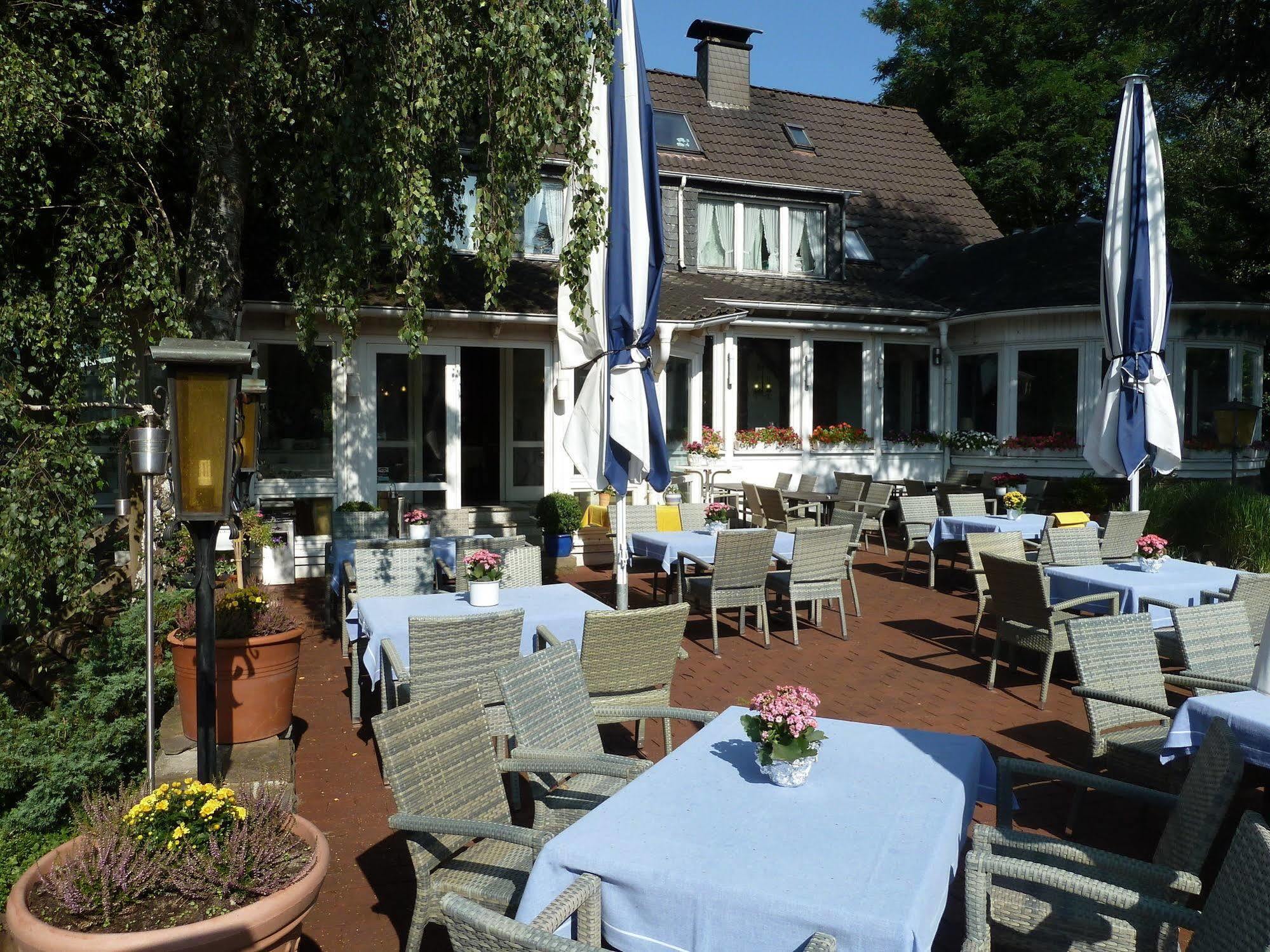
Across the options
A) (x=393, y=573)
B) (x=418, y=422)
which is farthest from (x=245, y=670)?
(x=418, y=422)

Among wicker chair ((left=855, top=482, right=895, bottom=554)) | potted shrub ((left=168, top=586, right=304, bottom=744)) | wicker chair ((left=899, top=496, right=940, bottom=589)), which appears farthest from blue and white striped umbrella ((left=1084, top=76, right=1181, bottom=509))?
potted shrub ((left=168, top=586, right=304, bottom=744))

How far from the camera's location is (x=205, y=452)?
3916 mm

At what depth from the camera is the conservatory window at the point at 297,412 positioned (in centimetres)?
1155

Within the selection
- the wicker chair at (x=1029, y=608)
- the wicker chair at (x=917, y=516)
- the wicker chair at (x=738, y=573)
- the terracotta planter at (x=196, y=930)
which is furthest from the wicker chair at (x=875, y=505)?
the terracotta planter at (x=196, y=930)

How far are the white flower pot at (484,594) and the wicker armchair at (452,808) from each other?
229 centimetres

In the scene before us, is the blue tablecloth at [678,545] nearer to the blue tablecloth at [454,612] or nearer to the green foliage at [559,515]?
the blue tablecloth at [454,612]

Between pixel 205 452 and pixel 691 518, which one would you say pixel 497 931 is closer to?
pixel 205 452

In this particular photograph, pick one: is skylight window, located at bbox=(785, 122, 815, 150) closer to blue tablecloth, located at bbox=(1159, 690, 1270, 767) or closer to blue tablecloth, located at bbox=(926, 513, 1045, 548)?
blue tablecloth, located at bbox=(926, 513, 1045, 548)

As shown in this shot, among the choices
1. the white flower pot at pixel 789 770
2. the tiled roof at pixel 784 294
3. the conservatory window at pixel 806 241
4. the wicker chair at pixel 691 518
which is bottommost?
the white flower pot at pixel 789 770

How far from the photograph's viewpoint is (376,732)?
9.65ft

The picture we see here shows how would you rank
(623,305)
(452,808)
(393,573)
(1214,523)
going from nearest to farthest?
1. (452,808)
2. (623,305)
3. (393,573)
4. (1214,523)

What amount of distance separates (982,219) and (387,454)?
1445 centimetres

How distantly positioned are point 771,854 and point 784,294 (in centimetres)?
1399

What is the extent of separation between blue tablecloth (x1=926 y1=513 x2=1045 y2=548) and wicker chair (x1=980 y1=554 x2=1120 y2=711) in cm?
311
